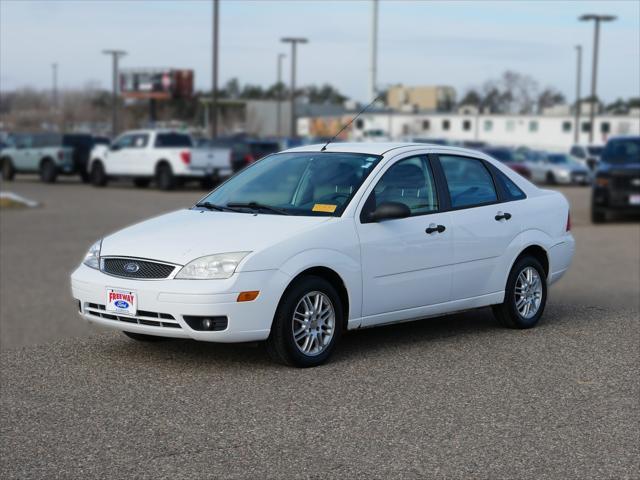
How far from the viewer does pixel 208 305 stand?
667 centimetres

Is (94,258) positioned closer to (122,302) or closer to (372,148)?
(122,302)

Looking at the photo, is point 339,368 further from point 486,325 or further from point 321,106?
point 321,106

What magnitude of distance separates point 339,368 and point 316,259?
0.75m

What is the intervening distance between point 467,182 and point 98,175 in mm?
30023

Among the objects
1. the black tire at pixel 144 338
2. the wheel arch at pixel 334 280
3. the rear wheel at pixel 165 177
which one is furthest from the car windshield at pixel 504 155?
the wheel arch at pixel 334 280

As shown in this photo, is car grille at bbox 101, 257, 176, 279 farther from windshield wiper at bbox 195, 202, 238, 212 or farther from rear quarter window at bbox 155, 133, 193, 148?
rear quarter window at bbox 155, 133, 193, 148

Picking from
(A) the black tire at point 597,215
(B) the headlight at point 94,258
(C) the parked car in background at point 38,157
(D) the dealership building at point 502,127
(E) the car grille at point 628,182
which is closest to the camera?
(B) the headlight at point 94,258

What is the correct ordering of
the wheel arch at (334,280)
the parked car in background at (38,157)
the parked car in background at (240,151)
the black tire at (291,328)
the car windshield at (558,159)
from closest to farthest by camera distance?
the black tire at (291,328), the wheel arch at (334,280), the parked car in background at (240,151), the parked car in background at (38,157), the car windshield at (558,159)

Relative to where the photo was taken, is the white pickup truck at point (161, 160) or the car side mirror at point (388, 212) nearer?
the car side mirror at point (388, 212)

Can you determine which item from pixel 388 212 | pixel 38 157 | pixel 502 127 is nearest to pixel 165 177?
pixel 38 157

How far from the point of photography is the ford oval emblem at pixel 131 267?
6996 mm

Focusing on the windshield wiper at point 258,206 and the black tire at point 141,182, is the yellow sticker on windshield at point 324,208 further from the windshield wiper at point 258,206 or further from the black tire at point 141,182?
the black tire at point 141,182

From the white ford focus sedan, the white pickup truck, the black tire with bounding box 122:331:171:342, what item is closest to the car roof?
the white ford focus sedan

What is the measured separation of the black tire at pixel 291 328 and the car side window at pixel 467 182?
63.8 inches
